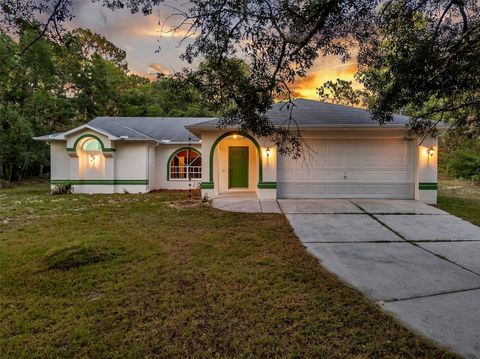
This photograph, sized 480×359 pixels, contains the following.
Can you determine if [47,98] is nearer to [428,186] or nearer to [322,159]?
[322,159]

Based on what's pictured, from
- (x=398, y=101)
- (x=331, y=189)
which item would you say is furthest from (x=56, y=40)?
(x=331, y=189)

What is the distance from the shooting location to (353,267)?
4.38m

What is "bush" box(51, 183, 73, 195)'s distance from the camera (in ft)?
42.8

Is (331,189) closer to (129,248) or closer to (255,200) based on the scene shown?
(255,200)

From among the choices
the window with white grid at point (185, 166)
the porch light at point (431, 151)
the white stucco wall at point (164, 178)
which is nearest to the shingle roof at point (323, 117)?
the porch light at point (431, 151)

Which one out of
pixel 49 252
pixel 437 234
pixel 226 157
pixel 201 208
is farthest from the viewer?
pixel 226 157

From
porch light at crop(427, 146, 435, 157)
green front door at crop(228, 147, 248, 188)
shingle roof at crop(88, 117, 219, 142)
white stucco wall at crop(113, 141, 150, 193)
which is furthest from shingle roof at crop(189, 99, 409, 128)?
shingle roof at crop(88, 117, 219, 142)

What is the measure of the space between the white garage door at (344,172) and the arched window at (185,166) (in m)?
5.67

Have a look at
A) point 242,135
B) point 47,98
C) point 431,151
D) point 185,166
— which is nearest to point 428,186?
point 431,151

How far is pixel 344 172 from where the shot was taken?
425 inches

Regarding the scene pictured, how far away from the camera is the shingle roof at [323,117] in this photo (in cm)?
1019

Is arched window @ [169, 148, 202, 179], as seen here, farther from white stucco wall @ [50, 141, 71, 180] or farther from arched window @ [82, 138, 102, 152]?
white stucco wall @ [50, 141, 71, 180]

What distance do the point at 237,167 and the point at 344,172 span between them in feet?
15.1

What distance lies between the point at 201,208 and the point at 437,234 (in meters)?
6.43
